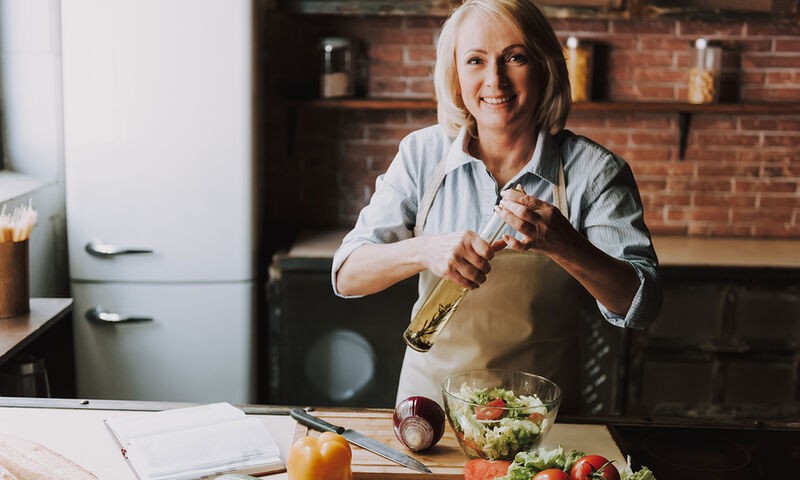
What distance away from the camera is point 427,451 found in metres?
1.50

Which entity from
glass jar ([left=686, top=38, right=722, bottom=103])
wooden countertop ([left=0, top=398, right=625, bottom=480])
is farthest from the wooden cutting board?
glass jar ([left=686, top=38, right=722, bottom=103])

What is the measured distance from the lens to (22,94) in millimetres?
3117

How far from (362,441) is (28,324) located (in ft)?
3.19

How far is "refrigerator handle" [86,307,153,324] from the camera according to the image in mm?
3086

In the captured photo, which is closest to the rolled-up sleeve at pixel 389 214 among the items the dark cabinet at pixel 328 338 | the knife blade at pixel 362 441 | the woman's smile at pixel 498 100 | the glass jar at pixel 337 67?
the woman's smile at pixel 498 100

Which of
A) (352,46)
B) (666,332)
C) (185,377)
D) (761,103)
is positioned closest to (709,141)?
(761,103)

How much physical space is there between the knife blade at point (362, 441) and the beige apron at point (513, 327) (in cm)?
39

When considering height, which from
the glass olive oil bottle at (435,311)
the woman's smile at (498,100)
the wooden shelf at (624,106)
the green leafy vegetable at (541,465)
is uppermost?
the woman's smile at (498,100)

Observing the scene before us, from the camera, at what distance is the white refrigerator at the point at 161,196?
2971mm

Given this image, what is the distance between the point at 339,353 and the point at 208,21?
1.21 metres

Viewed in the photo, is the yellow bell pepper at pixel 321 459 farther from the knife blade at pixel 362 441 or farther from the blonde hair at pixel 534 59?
the blonde hair at pixel 534 59

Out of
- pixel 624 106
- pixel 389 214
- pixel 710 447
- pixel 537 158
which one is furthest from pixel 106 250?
pixel 710 447

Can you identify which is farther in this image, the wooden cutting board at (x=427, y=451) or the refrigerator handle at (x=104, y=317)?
the refrigerator handle at (x=104, y=317)

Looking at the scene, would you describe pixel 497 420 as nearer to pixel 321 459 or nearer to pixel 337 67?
pixel 321 459
